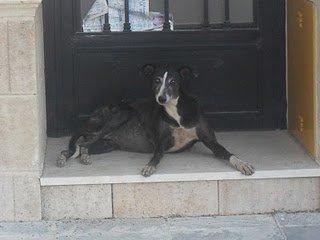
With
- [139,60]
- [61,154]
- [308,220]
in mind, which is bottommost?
[308,220]

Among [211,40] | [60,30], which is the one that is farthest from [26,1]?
[211,40]

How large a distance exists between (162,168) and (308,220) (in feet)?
3.33

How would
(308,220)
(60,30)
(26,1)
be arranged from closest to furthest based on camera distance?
(26,1) → (308,220) → (60,30)

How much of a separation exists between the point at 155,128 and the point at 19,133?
1.10 m

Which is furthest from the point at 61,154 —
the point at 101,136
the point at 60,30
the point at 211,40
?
the point at 211,40

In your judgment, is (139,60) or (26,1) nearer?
(26,1)

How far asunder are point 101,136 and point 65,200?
0.79 metres

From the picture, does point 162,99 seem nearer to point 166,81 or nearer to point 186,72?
point 166,81

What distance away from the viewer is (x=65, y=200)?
616cm

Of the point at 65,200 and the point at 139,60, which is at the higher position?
the point at 139,60

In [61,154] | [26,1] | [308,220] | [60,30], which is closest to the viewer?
[26,1]

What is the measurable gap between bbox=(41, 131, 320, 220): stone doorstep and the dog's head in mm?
492

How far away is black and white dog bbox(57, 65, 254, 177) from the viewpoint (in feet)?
21.0

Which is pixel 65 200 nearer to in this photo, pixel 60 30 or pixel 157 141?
pixel 157 141
